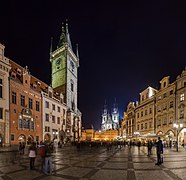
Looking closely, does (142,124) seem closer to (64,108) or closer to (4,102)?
(64,108)

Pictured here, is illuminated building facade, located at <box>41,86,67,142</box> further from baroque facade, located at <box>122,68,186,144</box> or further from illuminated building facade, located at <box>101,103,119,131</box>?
illuminated building facade, located at <box>101,103,119,131</box>

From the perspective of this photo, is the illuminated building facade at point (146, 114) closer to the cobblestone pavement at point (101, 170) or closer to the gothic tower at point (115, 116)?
the cobblestone pavement at point (101, 170)

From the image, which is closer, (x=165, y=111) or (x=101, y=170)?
(x=101, y=170)

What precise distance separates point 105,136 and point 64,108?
8972 cm

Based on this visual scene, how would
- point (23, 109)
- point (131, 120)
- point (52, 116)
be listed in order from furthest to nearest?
point (131, 120) < point (52, 116) < point (23, 109)

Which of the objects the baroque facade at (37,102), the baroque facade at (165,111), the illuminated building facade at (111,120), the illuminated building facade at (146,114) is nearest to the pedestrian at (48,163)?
the baroque facade at (37,102)

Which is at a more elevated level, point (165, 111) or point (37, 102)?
point (37, 102)

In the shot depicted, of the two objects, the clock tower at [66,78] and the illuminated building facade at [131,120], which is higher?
the clock tower at [66,78]

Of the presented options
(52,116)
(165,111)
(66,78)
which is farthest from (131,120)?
(52,116)

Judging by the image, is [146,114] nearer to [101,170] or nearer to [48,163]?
[101,170]

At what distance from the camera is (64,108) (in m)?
62.2

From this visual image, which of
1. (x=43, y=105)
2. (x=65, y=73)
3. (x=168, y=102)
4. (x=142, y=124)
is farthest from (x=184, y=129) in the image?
(x=65, y=73)

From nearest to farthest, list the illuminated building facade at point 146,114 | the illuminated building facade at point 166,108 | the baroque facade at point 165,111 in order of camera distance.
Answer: the baroque facade at point 165,111 < the illuminated building facade at point 166,108 < the illuminated building facade at point 146,114

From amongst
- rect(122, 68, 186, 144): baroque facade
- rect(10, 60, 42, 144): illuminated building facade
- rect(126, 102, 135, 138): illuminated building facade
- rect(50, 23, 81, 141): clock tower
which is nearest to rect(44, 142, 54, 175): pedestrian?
rect(10, 60, 42, 144): illuminated building facade
